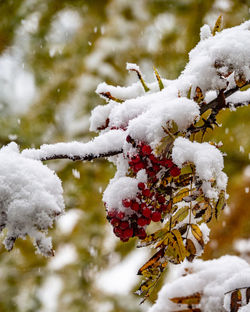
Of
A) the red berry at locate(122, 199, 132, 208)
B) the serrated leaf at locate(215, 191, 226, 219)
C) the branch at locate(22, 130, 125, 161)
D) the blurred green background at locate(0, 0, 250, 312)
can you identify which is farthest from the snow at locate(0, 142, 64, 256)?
the blurred green background at locate(0, 0, 250, 312)

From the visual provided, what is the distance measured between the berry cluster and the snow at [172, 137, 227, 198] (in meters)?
0.06

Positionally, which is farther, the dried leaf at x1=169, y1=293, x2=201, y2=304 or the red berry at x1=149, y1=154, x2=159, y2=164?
the dried leaf at x1=169, y1=293, x2=201, y2=304

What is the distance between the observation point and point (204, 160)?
667 mm

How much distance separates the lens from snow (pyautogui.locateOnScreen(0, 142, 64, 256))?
60 centimetres

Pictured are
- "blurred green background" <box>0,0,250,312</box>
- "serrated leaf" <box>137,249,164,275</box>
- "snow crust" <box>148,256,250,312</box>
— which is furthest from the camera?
"blurred green background" <box>0,0,250,312</box>

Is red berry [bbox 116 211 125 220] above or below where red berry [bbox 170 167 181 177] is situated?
below

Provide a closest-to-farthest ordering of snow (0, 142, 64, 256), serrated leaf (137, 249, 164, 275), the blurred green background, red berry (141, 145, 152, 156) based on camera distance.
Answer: snow (0, 142, 64, 256), red berry (141, 145, 152, 156), serrated leaf (137, 249, 164, 275), the blurred green background

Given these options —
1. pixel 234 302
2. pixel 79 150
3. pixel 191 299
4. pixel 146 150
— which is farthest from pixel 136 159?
pixel 191 299

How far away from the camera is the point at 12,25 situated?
3053mm

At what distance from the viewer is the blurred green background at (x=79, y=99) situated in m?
2.82

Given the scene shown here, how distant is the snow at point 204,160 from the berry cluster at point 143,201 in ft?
0.18

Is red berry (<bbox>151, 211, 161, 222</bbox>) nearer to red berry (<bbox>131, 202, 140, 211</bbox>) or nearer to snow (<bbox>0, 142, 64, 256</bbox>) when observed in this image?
red berry (<bbox>131, 202, 140, 211</bbox>)

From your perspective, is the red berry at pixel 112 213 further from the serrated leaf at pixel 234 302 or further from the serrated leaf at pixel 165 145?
the serrated leaf at pixel 234 302

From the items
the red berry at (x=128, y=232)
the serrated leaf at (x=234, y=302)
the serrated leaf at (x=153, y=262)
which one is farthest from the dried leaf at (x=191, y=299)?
the red berry at (x=128, y=232)
